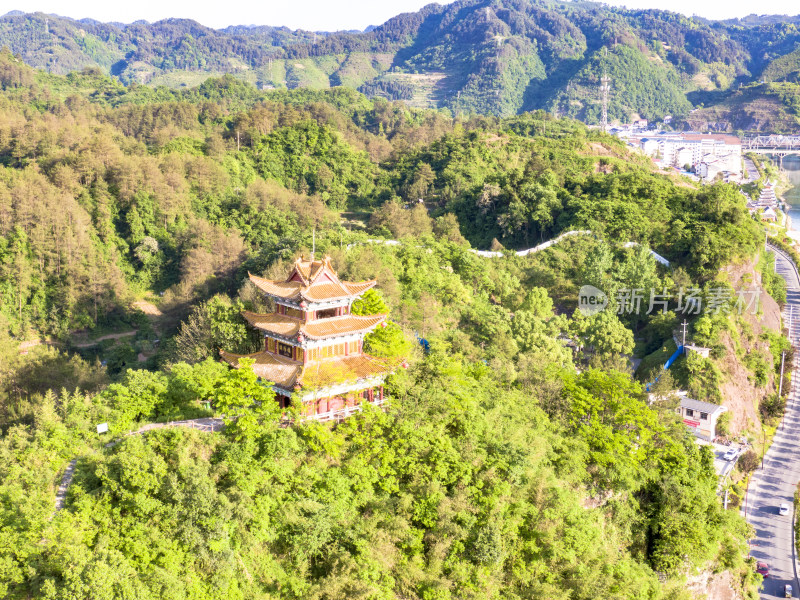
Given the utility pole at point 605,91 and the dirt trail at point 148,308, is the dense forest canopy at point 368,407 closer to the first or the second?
the dirt trail at point 148,308

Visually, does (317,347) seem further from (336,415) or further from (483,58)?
(483,58)

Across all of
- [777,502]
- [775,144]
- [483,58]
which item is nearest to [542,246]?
[777,502]

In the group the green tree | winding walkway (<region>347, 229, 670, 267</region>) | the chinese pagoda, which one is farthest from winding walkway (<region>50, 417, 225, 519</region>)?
winding walkway (<region>347, 229, 670, 267</region>)

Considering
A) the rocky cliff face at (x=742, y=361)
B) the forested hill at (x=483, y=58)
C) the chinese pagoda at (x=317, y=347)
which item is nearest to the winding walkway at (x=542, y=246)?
the rocky cliff face at (x=742, y=361)

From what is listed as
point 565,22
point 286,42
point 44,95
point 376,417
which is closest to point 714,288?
point 376,417

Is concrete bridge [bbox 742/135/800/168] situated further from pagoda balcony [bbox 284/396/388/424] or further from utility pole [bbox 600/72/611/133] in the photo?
pagoda balcony [bbox 284/396/388/424]

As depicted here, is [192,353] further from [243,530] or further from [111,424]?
[243,530]
